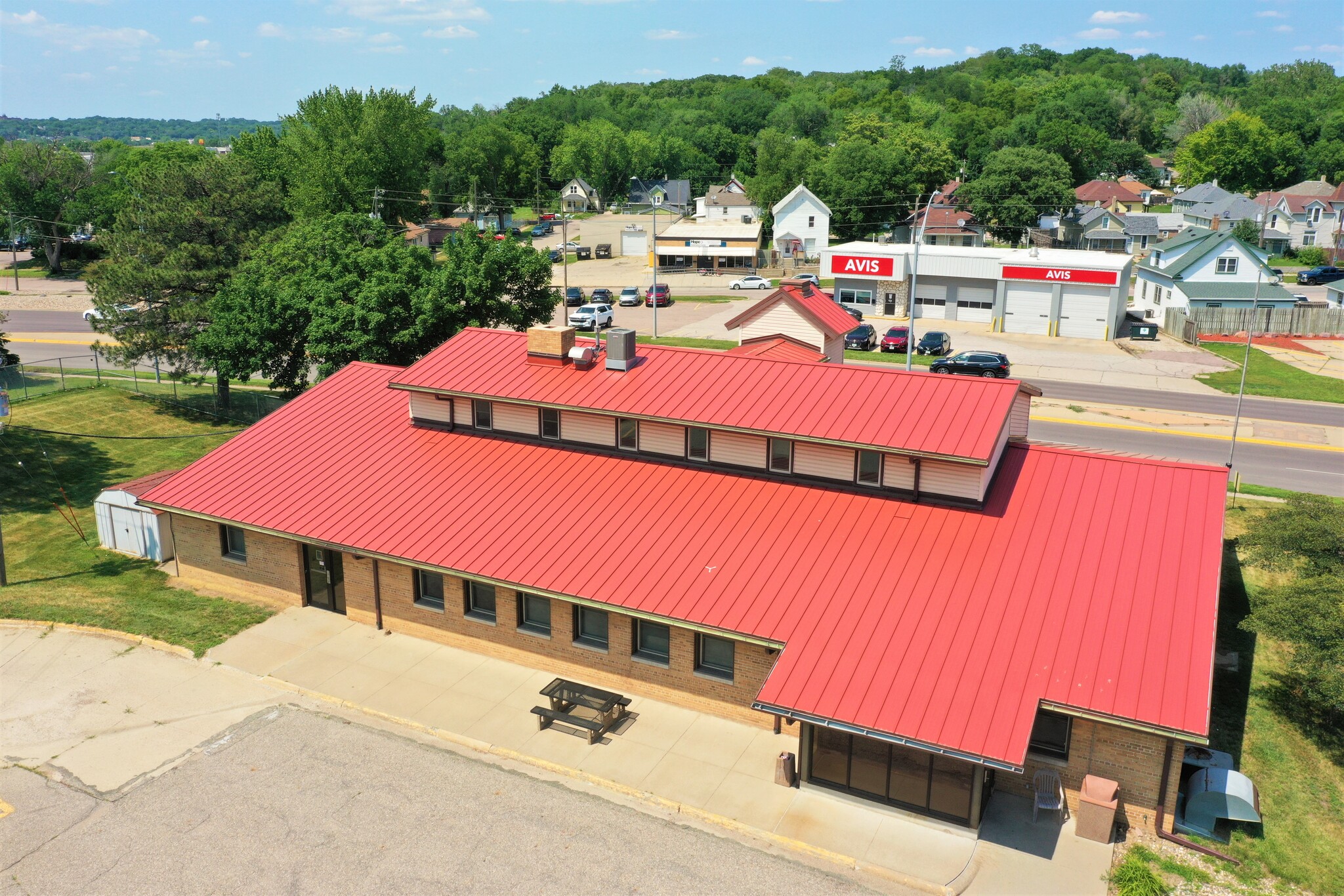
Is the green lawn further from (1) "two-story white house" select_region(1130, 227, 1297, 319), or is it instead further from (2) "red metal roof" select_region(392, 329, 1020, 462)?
(2) "red metal roof" select_region(392, 329, 1020, 462)

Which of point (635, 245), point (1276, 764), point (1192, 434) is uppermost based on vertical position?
point (635, 245)

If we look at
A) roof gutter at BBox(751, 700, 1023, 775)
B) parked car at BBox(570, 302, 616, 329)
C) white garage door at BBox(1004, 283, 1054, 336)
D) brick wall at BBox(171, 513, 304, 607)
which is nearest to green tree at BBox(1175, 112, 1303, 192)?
white garage door at BBox(1004, 283, 1054, 336)

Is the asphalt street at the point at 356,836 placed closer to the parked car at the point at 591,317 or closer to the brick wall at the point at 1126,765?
the brick wall at the point at 1126,765

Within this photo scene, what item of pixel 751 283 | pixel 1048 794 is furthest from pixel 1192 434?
pixel 751 283

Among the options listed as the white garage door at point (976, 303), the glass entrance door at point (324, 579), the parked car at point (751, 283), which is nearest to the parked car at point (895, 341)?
the white garage door at point (976, 303)

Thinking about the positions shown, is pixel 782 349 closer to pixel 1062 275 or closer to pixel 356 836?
pixel 356 836

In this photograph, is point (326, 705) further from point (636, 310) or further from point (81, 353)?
point (636, 310)
